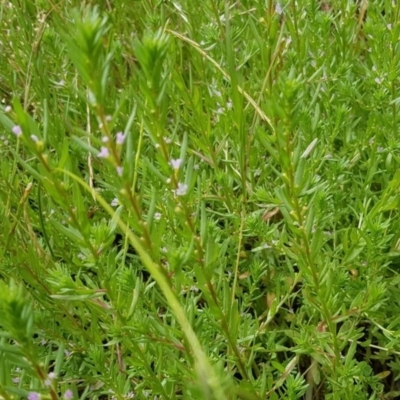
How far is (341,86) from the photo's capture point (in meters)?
1.60

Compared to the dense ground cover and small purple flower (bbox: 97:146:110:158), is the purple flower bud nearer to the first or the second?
the dense ground cover

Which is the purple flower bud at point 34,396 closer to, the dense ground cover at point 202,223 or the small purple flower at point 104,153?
the dense ground cover at point 202,223

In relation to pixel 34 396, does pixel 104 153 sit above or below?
above

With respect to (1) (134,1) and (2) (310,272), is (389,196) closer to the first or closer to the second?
(2) (310,272)

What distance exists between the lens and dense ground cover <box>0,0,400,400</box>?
778mm

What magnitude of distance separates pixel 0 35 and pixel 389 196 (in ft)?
4.23

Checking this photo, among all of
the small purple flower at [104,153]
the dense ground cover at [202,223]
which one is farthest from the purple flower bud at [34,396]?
the small purple flower at [104,153]

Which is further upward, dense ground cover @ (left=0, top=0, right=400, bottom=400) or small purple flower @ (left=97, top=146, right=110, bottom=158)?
small purple flower @ (left=97, top=146, right=110, bottom=158)

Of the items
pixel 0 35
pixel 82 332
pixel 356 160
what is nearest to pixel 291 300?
pixel 356 160

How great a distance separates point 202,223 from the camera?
938 millimetres

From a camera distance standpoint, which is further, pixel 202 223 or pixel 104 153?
pixel 202 223

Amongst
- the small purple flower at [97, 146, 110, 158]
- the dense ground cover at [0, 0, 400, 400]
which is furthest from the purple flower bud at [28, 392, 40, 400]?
the small purple flower at [97, 146, 110, 158]

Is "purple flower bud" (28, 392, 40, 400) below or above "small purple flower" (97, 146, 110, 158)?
below

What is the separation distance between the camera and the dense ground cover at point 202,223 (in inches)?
30.6
